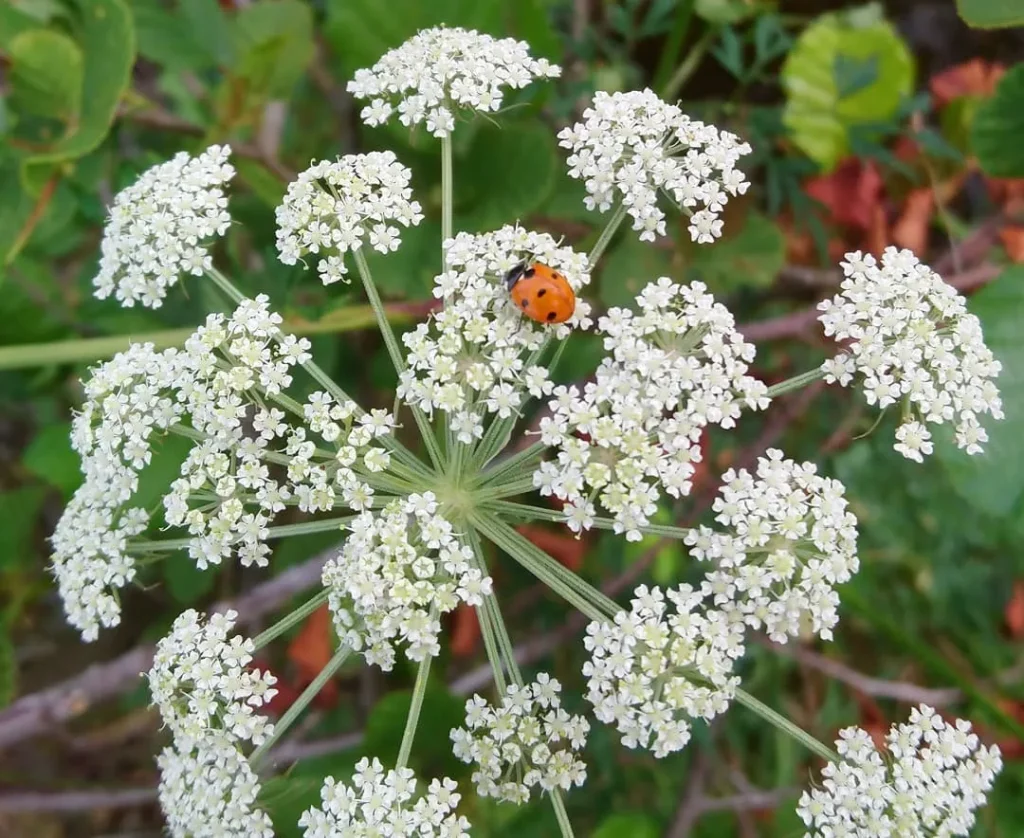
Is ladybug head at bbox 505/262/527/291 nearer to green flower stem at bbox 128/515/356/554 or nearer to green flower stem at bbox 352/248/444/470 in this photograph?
green flower stem at bbox 352/248/444/470

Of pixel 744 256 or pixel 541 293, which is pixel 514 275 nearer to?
pixel 541 293

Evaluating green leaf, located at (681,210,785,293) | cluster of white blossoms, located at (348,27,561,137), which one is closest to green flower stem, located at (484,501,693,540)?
cluster of white blossoms, located at (348,27,561,137)

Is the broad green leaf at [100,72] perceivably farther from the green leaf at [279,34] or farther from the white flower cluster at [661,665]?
the white flower cluster at [661,665]

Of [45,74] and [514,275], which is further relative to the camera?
[45,74]

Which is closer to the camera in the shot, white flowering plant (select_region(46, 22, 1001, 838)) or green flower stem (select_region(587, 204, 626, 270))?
white flowering plant (select_region(46, 22, 1001, 838))

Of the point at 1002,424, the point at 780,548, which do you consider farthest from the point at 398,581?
the point at 1002,424

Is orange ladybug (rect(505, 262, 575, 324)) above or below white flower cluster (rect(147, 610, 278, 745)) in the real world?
above
